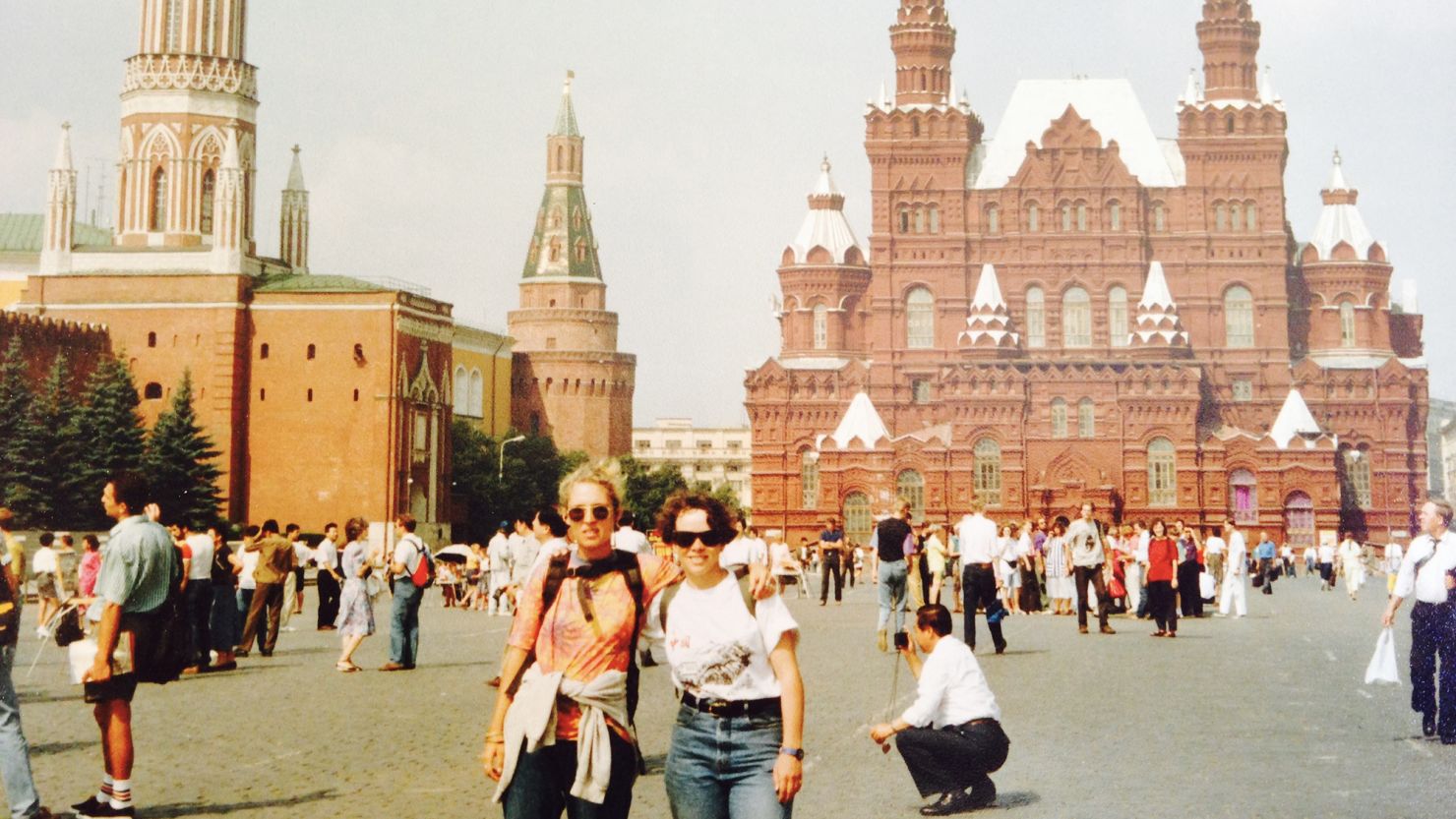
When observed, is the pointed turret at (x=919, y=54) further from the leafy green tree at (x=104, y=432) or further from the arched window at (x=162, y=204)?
the leafy green tree at (x=104, y=432)

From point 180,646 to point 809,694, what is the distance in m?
6.61

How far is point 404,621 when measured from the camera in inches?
677

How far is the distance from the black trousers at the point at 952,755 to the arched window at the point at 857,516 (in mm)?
62255

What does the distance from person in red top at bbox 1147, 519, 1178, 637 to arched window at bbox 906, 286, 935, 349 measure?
5317 centimetres

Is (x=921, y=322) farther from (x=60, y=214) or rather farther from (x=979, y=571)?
(x=979, y=571)

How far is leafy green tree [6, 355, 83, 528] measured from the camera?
1959 inches

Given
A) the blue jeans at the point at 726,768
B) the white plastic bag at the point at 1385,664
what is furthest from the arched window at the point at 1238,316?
the blue jeans at the point at 726,768

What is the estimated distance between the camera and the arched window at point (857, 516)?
7150 centimetres

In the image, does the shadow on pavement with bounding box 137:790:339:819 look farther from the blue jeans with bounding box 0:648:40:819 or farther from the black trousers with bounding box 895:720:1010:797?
the black trousers with bounding box 895:720:1010:797

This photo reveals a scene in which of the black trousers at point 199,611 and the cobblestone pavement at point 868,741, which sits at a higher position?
the black trousers at point 199,611

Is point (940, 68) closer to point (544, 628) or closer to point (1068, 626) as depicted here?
point (1068, 626)

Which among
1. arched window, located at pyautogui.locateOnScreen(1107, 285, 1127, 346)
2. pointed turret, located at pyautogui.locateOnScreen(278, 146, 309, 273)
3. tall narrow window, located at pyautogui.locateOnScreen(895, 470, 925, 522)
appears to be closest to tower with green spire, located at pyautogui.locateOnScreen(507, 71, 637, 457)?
pointed turret, located at pyautogui.locateOnScreen(278, 146, 309, 273)

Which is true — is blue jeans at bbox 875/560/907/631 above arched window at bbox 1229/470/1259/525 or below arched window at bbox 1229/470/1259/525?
below

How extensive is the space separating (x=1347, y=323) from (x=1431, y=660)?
68.0 meters
